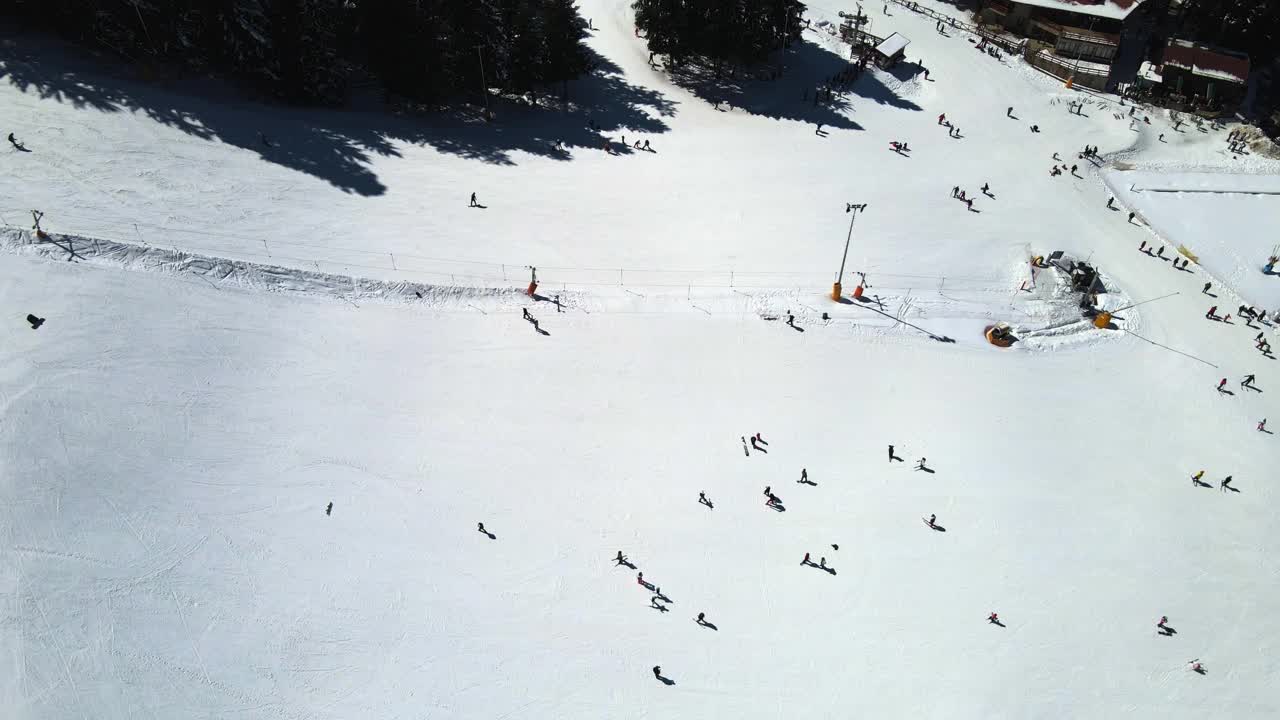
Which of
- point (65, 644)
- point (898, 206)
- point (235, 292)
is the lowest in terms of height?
point (65, 644)

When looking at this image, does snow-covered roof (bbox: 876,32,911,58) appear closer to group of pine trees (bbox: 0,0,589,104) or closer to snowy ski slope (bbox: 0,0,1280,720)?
snowy ski slope (bbox: 0,0,1280,720)

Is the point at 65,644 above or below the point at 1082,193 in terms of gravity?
below

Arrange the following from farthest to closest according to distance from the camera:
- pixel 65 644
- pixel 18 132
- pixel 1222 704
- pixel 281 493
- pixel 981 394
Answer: pixel 18 132, pixel 981 394, pixel 281 493, pixel 1222 704, pixel 65 644

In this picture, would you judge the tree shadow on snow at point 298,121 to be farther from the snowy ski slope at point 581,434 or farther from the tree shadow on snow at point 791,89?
the tree shadow on snow at point 791,89

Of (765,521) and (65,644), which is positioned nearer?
(65,644)

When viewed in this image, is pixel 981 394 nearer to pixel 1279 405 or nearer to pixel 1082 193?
pixel 1279 405

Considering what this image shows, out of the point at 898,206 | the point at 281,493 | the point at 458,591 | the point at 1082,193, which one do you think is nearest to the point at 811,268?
the point at 898,206

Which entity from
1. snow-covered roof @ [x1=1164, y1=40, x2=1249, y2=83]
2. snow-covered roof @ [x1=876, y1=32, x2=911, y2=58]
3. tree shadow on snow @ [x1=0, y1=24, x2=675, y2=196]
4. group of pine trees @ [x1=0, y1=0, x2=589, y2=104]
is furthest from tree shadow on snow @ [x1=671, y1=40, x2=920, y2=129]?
snow-covered roof @ [x1=1164, y1=40, x2=1249, y2=83]
